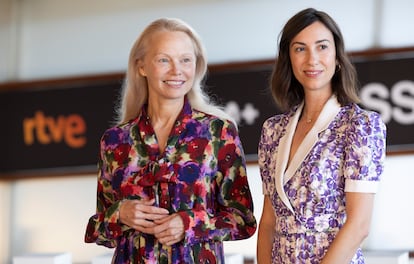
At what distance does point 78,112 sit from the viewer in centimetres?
598

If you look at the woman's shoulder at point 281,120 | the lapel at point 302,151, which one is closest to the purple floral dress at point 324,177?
the lapel at point 302,151

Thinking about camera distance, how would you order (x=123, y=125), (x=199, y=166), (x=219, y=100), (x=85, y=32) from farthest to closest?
(x=85, y=32) → (x=219, y=100) → (x=123, y=125) → (x=199, y=166)

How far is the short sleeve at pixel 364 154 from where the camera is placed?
210cm

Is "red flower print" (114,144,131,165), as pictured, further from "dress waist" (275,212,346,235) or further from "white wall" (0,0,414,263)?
"white wall" (0,0,414,263)

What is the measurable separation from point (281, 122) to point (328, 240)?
394mm

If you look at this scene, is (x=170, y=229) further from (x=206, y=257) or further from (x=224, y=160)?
(x=224, y=160)

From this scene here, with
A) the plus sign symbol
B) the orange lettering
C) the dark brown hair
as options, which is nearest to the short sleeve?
the dark brown hair

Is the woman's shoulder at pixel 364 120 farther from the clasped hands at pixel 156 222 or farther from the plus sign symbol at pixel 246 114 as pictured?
the plus sign symbol at pixel 246 114

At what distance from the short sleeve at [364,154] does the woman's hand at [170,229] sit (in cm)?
46

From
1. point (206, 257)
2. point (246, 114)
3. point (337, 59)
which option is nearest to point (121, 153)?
point (206, 257)

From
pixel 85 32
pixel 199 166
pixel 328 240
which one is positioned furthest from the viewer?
pixel 85 32

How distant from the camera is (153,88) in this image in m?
2.43

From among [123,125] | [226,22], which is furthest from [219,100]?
[123,125]

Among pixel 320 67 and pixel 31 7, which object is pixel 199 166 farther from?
pixel 31 7
